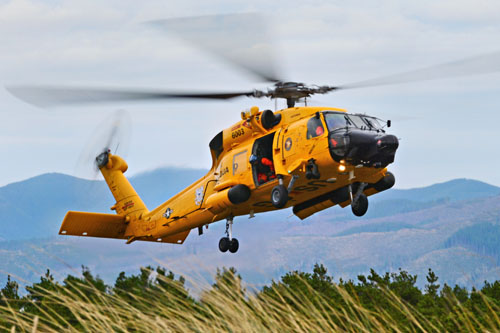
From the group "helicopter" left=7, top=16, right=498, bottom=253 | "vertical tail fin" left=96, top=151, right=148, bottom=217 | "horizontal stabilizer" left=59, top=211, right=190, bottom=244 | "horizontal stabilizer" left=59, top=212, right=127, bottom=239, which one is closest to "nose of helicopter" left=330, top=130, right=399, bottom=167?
"helicopter" left=7, top=16, right=498, bottom=253

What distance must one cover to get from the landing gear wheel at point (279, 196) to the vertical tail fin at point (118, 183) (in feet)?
27.6

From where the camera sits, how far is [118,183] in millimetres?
28031

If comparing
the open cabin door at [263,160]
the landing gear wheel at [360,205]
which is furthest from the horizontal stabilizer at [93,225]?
the landing gear wheel at [360,205]

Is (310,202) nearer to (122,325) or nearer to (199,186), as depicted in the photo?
(199,186)

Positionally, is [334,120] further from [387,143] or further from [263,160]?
[263,160]

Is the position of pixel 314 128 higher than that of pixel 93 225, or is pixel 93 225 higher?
pixel 93 225

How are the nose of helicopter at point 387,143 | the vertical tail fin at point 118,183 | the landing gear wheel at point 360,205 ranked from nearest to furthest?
the nose of helicopter at point 387,143 < the landing gear wheel at point 360,205 < the vertical tail fin at point 118,183

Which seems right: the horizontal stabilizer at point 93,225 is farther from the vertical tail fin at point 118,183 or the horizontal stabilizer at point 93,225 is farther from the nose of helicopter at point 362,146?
the nose of helicopter at point 362,146

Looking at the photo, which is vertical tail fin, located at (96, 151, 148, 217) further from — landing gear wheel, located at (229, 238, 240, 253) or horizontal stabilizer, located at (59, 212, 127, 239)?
landing gear wheel, located at (229, 238, 240, 253)

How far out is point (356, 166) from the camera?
60.5 feet

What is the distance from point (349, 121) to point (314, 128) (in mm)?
835

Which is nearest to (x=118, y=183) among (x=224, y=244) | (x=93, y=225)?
(x=93, y=225)

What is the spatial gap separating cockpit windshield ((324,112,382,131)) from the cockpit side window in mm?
180

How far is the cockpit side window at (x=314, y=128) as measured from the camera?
18.7 meters
